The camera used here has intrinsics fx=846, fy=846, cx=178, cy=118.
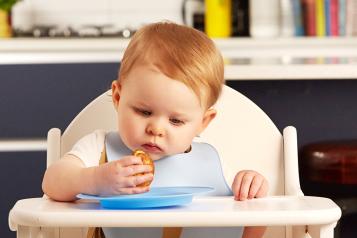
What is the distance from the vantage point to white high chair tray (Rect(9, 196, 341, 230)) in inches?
38.1

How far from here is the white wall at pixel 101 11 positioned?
114 inches

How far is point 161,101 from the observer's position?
116cm

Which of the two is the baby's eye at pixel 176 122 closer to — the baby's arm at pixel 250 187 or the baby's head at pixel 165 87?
the baby's head at pixel 165 87

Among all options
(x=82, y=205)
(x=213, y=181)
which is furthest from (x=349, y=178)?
(x=82, y=205)

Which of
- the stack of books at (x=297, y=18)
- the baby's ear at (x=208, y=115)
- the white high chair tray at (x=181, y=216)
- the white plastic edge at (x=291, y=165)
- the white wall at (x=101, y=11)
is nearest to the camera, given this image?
the white high chair tray at (x=181, y=216)

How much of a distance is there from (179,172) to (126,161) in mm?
279

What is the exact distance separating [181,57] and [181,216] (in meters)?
0.30

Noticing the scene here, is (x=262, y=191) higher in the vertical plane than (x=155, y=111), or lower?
lower

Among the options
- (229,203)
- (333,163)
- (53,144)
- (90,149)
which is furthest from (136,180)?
(333,163)

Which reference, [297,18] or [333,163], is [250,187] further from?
[297,18]

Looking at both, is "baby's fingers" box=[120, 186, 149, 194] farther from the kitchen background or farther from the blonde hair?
the kitchen background

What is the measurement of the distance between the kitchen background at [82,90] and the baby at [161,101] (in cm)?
113

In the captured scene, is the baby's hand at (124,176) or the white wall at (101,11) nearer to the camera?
the baby's hand at (124,176)

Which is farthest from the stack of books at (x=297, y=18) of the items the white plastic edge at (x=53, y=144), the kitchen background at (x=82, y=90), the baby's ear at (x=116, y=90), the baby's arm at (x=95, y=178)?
the baby's arm at (x=95, y=178)
